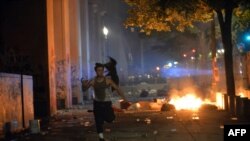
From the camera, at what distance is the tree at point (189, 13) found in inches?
798

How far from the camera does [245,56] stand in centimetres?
2345

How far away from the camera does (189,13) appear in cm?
2238

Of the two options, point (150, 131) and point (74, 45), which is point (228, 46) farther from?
point (74, 45)

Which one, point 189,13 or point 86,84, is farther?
point 189,13

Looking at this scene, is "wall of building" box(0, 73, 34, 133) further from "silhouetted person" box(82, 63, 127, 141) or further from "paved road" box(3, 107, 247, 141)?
"silhouetted person" box(82, 63, 127, 141)

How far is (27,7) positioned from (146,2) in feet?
18.1

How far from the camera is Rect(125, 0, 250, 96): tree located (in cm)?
2028

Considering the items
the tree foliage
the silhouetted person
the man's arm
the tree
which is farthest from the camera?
the tree foliage

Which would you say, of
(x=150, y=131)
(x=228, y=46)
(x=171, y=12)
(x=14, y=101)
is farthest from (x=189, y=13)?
(x=14, y=101)

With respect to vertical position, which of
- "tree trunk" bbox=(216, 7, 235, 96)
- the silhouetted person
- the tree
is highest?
the tree

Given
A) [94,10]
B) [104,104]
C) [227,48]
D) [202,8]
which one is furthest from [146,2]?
[94,10]

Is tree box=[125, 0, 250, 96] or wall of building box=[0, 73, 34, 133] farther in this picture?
tree box=[125, 0, 250, 96]

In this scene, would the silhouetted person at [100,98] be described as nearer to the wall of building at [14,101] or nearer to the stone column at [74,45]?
the wall of building at [14,101]

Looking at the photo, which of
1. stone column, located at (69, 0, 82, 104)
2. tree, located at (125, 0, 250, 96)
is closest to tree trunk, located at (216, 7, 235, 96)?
tree, located at (125, 0, 250, 96)
